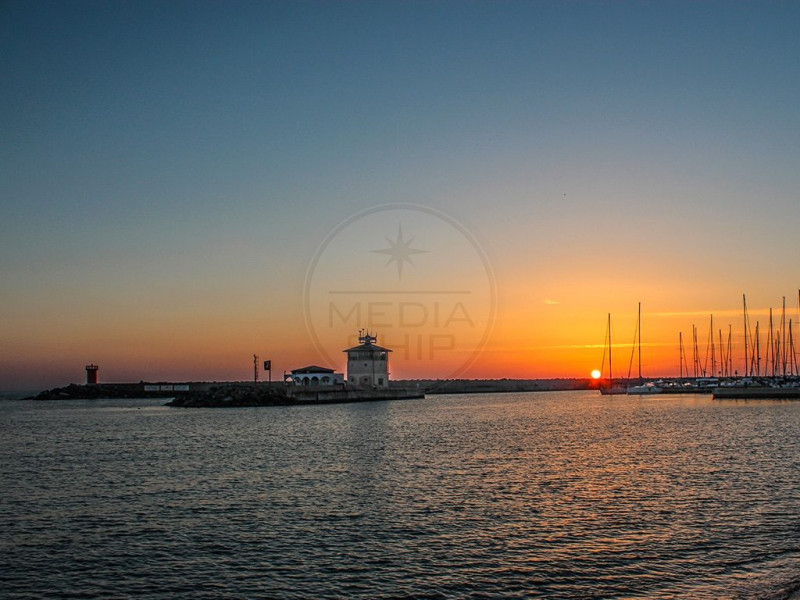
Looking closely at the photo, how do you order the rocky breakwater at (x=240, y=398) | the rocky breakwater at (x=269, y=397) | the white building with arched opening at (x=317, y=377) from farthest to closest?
1. the white building with arched opening at (x=317, y=377)
2. the rocky breakwater at (x=269, y=397)
3. the rocky breakwater at (x=240, y=398)

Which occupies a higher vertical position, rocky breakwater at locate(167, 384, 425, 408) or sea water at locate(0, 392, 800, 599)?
sea water at locate(0, 392, 800, 599)

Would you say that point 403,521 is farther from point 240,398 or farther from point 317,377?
point 317,377

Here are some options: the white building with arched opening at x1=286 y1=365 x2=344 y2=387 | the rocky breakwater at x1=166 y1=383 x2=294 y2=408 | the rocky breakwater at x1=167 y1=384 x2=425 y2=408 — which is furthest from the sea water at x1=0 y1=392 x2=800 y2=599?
the white building with arched opening at x1=286 y1=365 x2=344 y2=387

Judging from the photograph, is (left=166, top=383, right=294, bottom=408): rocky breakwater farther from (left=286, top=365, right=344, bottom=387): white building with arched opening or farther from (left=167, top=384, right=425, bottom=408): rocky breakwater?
(left=286, top=365, right=344, bottom=387): white building with arched opening

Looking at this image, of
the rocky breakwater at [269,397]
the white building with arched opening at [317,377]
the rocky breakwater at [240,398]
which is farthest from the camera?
the white building with arched opening at [317,377]

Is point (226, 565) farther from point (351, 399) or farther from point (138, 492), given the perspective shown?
point (351, 399)

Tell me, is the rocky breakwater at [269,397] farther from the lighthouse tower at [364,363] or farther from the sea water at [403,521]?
the sea water at [403,521]

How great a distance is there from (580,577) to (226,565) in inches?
339

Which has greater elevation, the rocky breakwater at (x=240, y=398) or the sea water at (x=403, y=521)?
the sea water at (x=403, y=521)

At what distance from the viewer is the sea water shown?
16.4m

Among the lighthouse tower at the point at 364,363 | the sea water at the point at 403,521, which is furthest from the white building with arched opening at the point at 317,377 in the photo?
the sea water at the point at 403,521

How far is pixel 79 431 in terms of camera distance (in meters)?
58.8

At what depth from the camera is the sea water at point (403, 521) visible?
16438 millimetres

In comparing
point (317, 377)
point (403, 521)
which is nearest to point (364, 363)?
point (317, 377)
